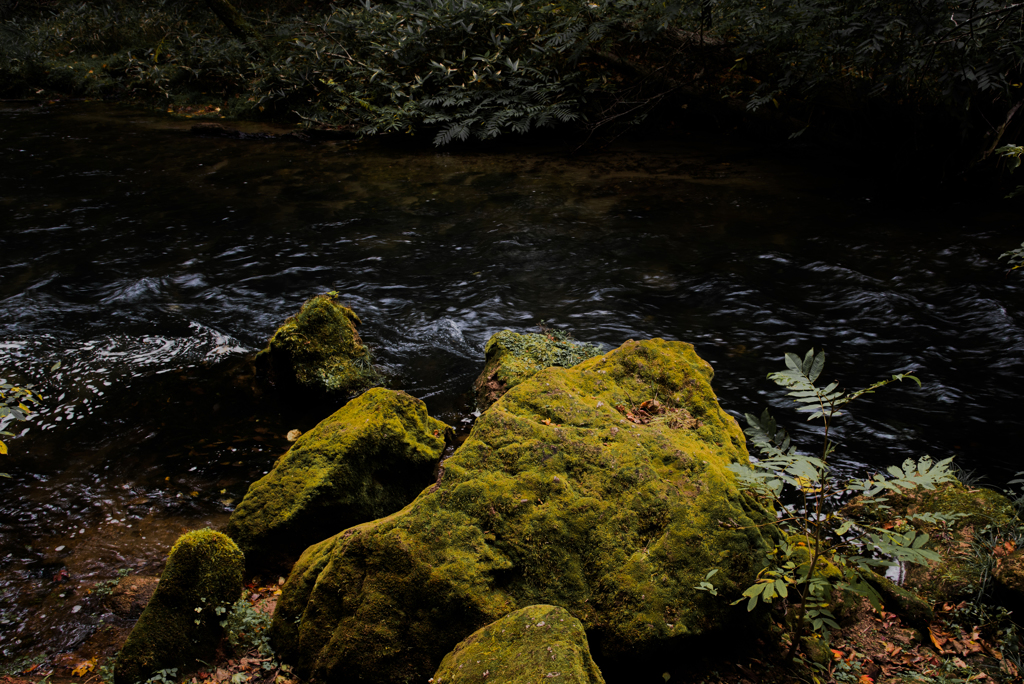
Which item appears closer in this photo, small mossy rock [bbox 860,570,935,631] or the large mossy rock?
the large mossy rock

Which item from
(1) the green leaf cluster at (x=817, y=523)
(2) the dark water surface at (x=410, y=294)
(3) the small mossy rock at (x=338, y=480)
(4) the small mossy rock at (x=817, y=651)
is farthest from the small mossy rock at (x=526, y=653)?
(2) the dark water surface at (x=410, y=294)

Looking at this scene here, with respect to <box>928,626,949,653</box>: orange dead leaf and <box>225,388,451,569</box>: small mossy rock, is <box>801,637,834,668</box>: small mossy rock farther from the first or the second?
<box>225,388,451,569</box>: small mossy rock

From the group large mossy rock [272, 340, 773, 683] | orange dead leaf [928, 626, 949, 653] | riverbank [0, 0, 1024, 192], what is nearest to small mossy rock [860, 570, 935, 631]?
orange dead leaf [928, 626, 949, 653]

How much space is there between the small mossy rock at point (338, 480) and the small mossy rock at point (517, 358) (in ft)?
3.55

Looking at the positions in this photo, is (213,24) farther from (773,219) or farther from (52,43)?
(773,219)

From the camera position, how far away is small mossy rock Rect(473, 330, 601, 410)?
5.10m

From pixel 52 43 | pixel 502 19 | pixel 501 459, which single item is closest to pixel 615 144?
pixel 502 19

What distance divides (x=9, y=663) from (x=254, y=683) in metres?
1.36

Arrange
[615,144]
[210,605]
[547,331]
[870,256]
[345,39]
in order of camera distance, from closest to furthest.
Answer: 1. [210,605]
2. [547,331]
3. [870,256]
4. [615,144]
5. [345,39]

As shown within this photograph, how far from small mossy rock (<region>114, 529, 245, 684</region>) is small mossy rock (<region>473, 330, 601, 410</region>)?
96.6 inches

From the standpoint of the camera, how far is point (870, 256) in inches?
310

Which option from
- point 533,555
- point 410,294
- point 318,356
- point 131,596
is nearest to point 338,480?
point 131,596

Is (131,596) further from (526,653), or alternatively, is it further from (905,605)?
(905,605)

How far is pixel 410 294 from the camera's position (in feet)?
25.0
